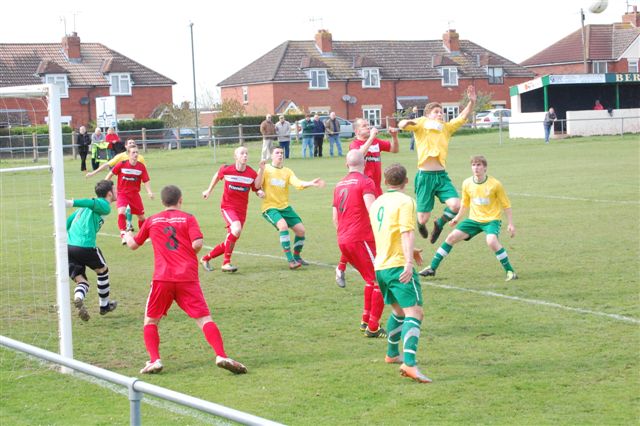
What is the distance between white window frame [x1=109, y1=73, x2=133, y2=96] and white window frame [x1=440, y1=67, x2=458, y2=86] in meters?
27.0

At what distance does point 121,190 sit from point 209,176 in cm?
1476

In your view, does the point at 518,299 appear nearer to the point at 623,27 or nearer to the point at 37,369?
the point at 37,369

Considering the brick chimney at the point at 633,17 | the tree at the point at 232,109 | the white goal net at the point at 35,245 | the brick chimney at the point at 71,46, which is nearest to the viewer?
the white goal net at the point at 35,245

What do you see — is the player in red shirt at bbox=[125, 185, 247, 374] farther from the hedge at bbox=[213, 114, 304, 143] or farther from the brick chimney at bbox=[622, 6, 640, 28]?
the brick chimney at bbox=[622, 6, 640, 28]

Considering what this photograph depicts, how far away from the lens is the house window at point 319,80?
75.7m

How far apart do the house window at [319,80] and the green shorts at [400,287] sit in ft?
225

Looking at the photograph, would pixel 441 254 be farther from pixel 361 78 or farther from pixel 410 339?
pixel 361 78

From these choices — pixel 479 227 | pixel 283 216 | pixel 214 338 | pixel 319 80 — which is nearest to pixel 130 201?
pixel 283 216

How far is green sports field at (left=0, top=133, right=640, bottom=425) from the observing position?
7.04 metres

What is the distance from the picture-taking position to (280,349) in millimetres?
8945

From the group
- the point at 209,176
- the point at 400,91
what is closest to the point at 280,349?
the point at 209,176

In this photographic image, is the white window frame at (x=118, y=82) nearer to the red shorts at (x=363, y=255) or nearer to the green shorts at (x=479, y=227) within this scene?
the green shorts at (x=479, y=227)

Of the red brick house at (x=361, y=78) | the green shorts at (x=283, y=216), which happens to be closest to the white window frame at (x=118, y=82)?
the red brick house at (x=361, y=78)

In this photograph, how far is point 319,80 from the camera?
76.2 m
